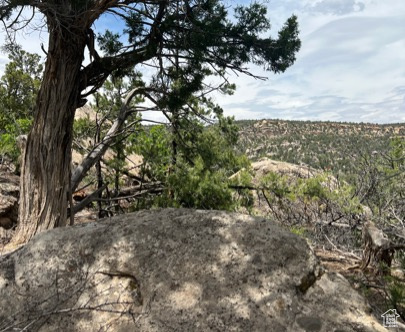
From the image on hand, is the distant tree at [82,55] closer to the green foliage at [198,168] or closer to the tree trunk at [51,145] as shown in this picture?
the tree trunk at [51,145]

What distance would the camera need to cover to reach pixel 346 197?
5633 millimetres

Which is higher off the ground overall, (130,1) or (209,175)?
(130,1)

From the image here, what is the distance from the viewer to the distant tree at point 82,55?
178 inches

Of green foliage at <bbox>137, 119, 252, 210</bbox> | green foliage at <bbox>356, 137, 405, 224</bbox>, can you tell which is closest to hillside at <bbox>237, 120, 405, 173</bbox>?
green foliage at <bbox>356, 137, 405, 224</bbox>

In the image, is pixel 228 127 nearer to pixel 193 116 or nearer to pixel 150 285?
pixel 193 116

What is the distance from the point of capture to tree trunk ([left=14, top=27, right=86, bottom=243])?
4.56 meters

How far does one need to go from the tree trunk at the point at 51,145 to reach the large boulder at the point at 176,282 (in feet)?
5.99

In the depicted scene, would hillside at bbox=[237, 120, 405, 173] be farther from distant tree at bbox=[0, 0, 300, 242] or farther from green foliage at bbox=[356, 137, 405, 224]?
distant tree at bbox=[0, 0, 300, 242]

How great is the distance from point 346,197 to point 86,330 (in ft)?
14.7

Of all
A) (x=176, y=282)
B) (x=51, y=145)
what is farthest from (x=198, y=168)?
(x=176, y=282)

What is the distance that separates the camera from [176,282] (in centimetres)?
246

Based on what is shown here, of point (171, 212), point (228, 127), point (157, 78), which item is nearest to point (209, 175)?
point (228, 127)

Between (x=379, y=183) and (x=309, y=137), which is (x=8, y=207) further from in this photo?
(x=309, y=137)

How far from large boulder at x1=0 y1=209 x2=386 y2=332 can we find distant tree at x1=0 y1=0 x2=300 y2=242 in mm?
1912
